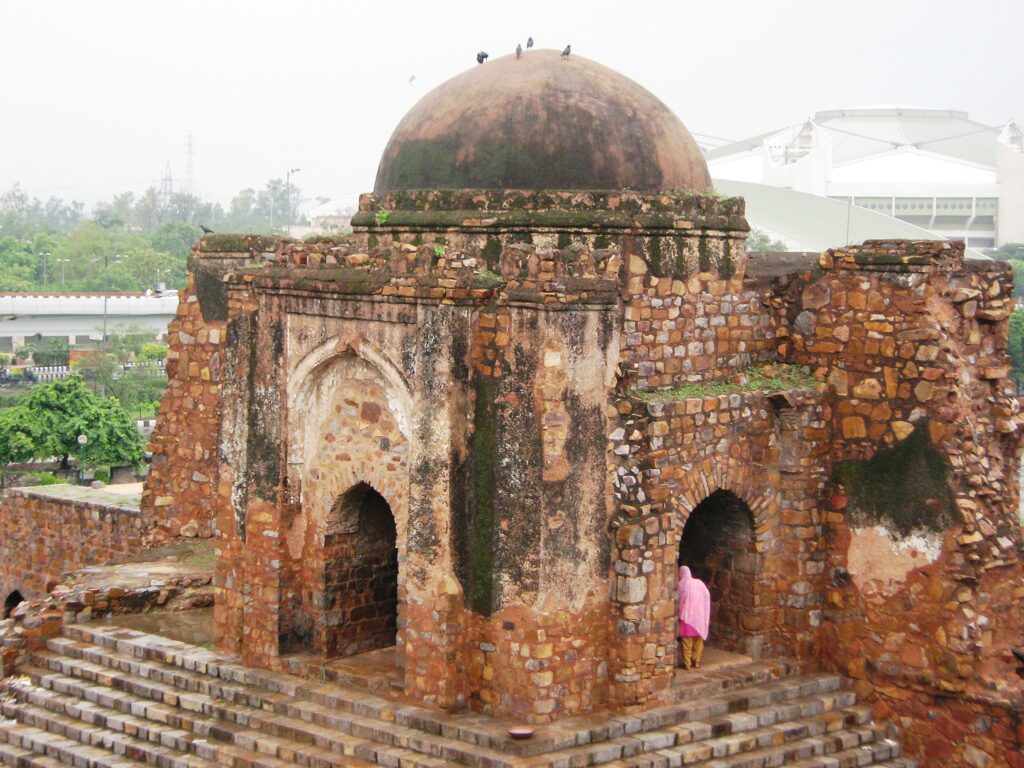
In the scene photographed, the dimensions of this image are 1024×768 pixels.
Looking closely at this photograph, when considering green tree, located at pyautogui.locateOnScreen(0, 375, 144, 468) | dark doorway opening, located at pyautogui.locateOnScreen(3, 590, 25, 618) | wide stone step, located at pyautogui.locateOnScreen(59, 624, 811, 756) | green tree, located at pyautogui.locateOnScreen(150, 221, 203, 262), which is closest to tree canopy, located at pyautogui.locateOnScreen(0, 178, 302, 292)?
green tree, located at pyautogui.locateOnScreen(150, 221, 203, 262)

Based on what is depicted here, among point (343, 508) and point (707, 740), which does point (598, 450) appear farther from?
point (343, 508)

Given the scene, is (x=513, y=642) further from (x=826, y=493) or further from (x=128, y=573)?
(x=128, y=573)

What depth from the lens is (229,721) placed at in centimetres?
1061

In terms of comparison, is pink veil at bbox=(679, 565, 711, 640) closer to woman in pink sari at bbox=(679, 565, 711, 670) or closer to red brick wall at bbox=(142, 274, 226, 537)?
woman in pink sari at bbox=(679, 565, 711, 670)

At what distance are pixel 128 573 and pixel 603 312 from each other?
576cm

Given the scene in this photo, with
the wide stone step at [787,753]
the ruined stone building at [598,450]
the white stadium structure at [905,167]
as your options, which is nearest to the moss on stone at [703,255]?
the ruined stone building at [598,450]

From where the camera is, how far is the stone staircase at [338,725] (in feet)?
31.6

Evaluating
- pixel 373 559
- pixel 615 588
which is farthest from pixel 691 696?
pixel 373 559

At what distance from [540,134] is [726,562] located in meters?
3.41

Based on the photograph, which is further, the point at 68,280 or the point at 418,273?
the point at 68,280

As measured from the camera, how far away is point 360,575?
11.3 m

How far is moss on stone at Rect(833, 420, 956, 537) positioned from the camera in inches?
413

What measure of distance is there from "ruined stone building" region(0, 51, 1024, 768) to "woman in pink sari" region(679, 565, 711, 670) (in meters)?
0.26

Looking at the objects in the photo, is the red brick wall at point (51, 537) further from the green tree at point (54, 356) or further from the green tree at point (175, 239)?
the green tree at point (175, 239)
